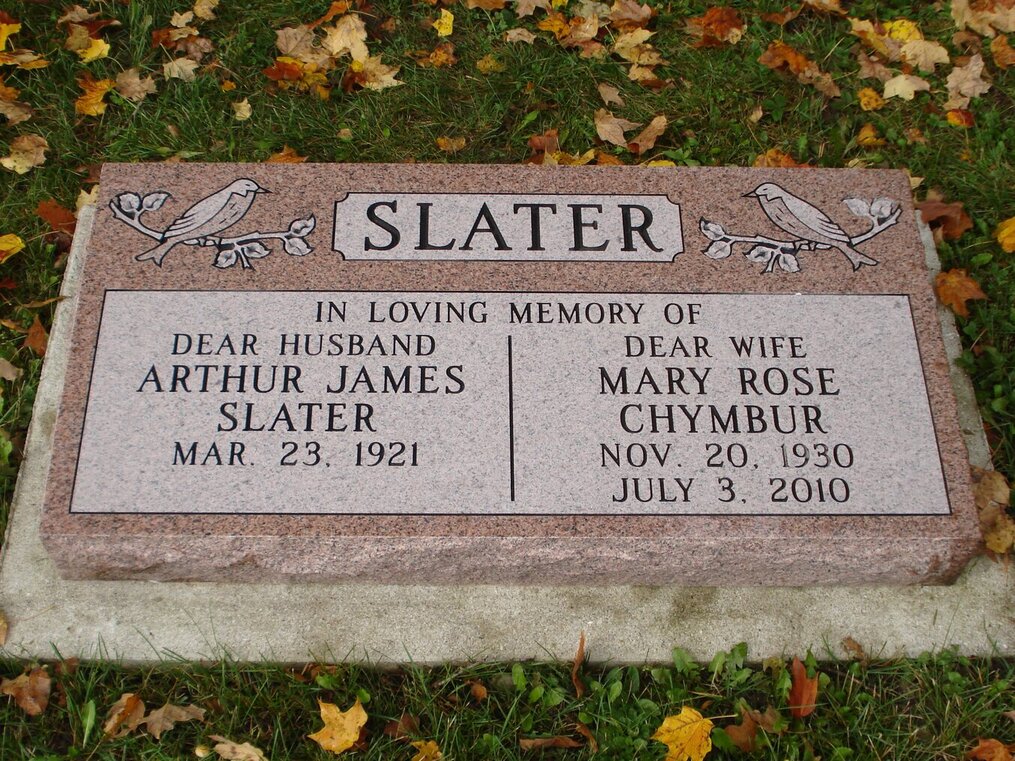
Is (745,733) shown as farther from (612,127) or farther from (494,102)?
(494,102)

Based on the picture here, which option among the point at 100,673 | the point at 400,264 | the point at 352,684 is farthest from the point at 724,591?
the point at 100,673

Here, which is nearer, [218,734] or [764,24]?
[218,734]

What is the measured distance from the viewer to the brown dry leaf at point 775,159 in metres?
4.07

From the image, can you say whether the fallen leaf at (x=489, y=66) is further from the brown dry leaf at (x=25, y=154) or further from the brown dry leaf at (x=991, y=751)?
the brown dry leaf at (x=991, y=751)

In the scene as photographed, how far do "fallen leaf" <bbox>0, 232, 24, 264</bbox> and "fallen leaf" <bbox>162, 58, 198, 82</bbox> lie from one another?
107 centimetres

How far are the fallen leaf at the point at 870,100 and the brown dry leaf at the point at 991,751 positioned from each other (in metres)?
2.81

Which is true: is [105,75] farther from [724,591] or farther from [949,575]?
[949,575]

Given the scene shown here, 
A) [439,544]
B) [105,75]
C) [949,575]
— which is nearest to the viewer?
[439,544]

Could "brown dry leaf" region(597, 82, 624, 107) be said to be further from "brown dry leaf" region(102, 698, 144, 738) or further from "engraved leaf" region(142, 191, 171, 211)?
"brown dry leaf" region(102, 698, 144, 738)

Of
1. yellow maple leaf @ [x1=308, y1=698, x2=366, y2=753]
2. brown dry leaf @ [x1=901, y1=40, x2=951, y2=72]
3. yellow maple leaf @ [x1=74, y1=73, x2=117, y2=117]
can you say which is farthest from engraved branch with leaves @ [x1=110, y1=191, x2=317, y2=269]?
brown dry leaf @ [x1=901, y1=40, x2=951, y2=72]

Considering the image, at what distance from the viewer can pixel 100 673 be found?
284 centimetres

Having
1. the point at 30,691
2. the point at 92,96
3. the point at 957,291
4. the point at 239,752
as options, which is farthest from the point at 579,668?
the point at 92,96

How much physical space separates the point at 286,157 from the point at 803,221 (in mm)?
2209

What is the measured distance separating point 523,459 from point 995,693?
5.30 ft
